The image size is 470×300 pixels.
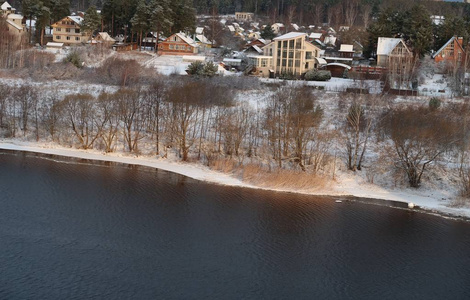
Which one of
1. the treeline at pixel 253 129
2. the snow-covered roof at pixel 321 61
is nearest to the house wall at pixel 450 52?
the snow-covered roof at pixel 321 61

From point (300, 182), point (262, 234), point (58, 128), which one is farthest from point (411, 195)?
point (58, 128)

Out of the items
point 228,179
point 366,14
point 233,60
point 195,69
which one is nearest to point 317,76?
point 195,69

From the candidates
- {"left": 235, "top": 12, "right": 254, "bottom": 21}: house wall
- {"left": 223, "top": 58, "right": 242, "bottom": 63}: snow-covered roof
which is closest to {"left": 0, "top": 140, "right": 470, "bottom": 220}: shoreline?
{"left": 223, "top": 58, "right": 242, "bottom": 63}: snow-covered roof

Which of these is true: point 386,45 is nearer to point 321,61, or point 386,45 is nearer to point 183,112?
point 321,61

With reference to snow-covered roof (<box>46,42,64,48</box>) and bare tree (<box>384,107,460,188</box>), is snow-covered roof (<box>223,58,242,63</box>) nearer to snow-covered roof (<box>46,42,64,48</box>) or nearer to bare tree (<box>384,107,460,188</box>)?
snow-covered roof (<box>46,42,64,48</box>)

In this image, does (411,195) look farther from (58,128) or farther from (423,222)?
(58,128)

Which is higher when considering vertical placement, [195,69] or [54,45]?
[54,45]
